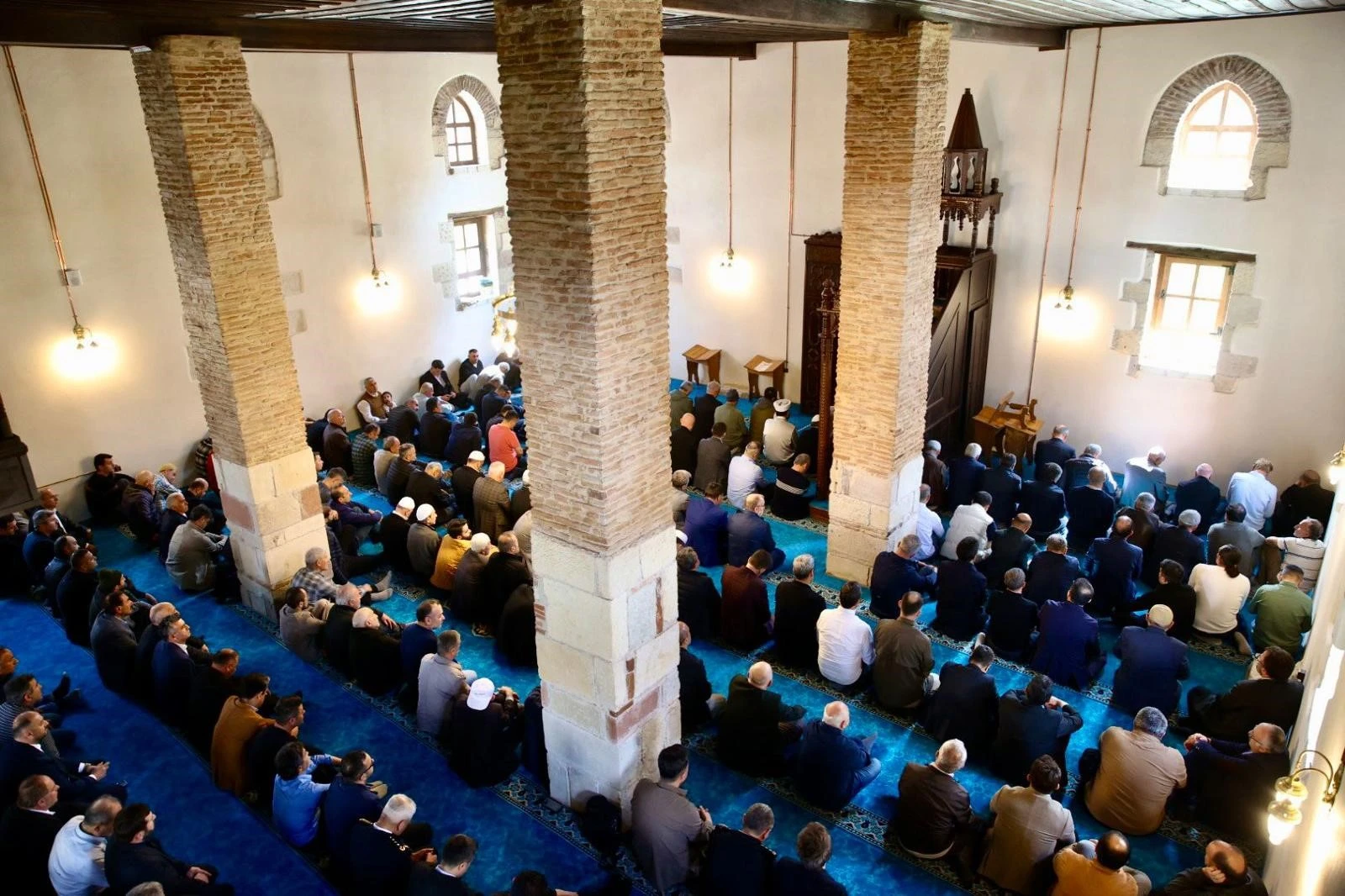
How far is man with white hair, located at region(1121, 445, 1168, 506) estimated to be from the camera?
9422 millimetres

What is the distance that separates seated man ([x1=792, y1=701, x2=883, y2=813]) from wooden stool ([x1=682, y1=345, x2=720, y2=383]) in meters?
8.56

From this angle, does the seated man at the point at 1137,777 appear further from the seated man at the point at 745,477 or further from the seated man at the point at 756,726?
the seated man at the point at 745,477

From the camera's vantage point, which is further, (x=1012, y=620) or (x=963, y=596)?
(x=963, y=596)

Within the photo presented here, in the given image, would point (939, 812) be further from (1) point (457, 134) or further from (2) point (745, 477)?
(1) point (457, 134)

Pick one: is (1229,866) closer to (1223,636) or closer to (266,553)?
(1223,636)

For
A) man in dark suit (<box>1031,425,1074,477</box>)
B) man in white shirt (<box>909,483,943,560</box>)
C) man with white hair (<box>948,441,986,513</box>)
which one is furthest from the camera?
man in dark suit (<box>1031,425,1074,477</box>)

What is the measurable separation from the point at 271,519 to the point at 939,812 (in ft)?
19.0

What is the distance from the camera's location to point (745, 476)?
32.4 ft

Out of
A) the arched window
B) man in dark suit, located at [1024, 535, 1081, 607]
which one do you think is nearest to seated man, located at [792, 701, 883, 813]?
man in dark suit, located at [1024, 535, 1081, 607]

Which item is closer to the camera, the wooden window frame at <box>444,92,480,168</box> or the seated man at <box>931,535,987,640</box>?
the seated man at <box>931,535,987,640</box>

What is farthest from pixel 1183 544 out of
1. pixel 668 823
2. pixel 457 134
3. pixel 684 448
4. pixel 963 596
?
pixel 457 134

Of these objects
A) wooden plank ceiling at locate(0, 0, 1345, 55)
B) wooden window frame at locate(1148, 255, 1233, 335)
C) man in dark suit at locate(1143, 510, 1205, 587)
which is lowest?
man in dark suit at locate(1143, 510, 1205, 587)

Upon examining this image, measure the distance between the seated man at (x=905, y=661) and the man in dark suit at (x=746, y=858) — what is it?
6.87ft

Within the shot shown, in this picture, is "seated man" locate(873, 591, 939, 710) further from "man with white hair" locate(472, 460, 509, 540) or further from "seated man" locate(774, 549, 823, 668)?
"man with white hair" locate(472, 460, 509, 540)
